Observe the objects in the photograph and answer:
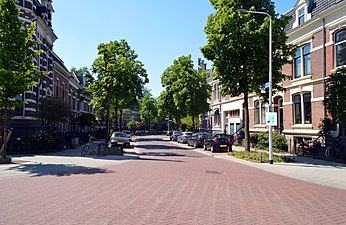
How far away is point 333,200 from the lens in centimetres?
804

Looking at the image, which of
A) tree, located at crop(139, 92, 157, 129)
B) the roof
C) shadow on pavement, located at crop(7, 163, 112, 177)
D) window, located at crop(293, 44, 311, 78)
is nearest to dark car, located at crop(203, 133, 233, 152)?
window, located at crop(293, 44, 311, 78)

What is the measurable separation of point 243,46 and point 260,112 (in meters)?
13.0

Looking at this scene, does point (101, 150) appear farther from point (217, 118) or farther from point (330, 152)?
point (217, 118)

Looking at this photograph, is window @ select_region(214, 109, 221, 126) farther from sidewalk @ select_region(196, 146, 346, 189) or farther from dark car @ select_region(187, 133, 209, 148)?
sidewalk @ select_region(196, 146, 346, 189)

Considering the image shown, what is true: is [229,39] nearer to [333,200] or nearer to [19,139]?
[333,200]

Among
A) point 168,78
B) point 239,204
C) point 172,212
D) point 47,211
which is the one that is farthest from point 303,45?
point 168,78

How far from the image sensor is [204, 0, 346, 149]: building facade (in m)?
19.8

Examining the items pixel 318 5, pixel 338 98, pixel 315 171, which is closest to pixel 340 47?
pixel 318 5

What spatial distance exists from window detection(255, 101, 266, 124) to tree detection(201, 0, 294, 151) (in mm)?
10423

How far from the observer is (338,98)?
53.0 feet

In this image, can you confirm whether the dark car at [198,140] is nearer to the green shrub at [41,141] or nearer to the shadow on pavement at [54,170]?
the green shrub at [41,141]

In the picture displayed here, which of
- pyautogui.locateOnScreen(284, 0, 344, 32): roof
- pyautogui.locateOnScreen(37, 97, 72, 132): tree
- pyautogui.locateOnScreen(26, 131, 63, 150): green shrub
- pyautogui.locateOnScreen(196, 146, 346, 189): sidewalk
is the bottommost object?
pyautogui.locateOnScreen(196, 146, 346, 189): sidewalk

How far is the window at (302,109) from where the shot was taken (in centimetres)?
2259

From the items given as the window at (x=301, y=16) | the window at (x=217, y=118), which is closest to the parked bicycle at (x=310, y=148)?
the window at (x=301, y=16)
